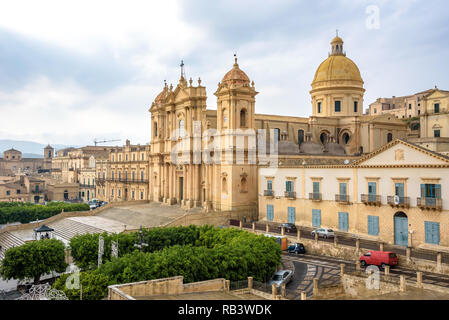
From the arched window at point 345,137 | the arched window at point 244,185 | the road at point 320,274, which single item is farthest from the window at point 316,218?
the arched window at point 345,137

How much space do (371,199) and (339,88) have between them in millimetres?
28388

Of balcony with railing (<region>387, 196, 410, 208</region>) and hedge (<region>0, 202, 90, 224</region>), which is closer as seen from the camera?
balcony with railing (<region>387, 196, 410, 208</region>)

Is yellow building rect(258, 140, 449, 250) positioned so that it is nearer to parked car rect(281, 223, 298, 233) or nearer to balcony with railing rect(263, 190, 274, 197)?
balcony with railing rect(263, 190, 274, 197)

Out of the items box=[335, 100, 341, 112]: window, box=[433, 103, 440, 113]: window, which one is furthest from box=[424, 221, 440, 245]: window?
box=[335, 100, 341, 112]: window

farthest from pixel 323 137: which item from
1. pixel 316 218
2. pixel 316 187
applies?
pixel 316 218

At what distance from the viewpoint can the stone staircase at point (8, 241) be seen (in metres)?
40.7

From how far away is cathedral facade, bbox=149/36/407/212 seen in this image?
44.8 meters

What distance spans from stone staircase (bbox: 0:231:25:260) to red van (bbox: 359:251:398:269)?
31216mm

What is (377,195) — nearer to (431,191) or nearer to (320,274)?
(431,191)

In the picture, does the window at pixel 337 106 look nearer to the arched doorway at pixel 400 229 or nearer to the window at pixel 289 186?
the window at pixel 289 186

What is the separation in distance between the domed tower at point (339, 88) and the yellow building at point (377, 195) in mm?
20819

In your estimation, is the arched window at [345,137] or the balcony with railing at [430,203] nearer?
the balcony with railing at [430,203]
